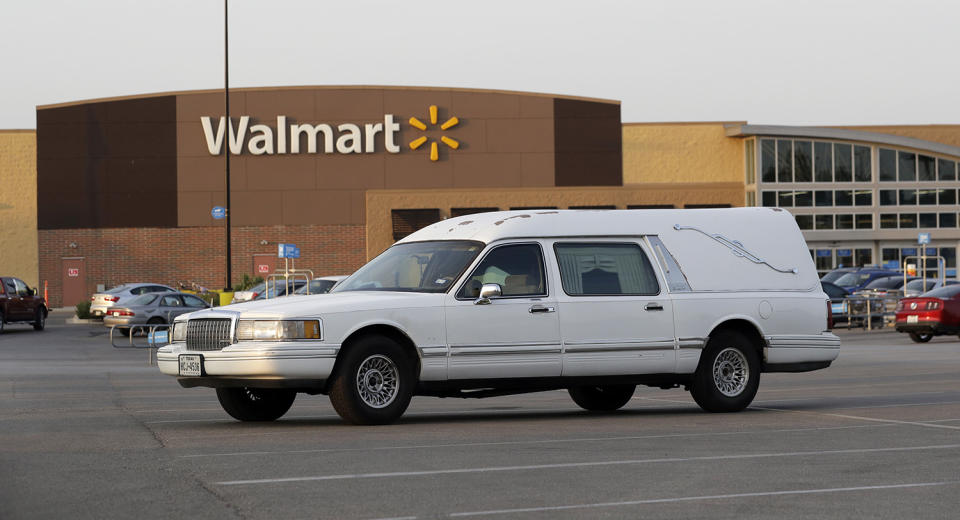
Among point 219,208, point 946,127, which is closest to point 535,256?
point 219,208

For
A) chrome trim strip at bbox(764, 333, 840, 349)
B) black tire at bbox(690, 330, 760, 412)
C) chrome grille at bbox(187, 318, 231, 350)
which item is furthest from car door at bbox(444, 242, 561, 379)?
chrome trim strip at bbox(764, 333, 840, 349)

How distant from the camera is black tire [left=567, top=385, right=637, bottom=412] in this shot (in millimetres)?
14695

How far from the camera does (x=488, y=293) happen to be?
12633 mm

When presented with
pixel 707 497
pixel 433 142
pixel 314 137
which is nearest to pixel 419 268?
pixel 707 497

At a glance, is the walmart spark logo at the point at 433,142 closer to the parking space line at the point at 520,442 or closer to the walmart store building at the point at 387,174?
the walmart store building at the point at 387,174

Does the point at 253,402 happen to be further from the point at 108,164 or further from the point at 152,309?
the point at 108,164

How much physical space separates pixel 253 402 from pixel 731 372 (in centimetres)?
478

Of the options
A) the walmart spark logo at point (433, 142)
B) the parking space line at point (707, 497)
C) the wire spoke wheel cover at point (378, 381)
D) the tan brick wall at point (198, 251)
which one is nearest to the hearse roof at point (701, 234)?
the wire spoke wheel cover at point (378, 381)

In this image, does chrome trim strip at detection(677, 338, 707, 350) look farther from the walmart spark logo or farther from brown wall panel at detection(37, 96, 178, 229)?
brown wall panel at detection(37, 96, 178, 229)

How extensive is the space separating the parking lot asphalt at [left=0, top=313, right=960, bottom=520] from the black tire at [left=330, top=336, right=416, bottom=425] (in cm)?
21

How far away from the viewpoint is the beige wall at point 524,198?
60.7 metres

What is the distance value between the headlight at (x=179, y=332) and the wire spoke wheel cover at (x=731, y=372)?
17.1 feet

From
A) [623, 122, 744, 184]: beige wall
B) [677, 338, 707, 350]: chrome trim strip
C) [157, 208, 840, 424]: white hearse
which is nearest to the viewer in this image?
[157, 208, 840, 424]: white hearse

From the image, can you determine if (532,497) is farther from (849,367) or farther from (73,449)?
(849,367)
